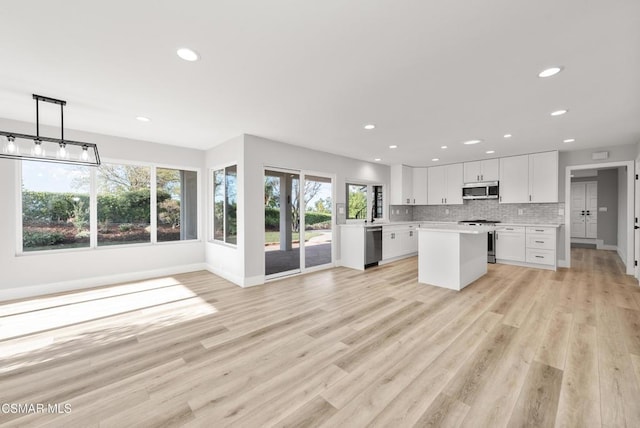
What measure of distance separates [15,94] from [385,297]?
200 inches

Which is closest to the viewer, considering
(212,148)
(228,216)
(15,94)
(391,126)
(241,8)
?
(241,8)

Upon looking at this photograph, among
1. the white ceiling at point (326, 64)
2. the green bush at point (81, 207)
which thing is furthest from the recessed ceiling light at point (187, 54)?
the green bush at point (81, 207)

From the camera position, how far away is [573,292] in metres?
3.93

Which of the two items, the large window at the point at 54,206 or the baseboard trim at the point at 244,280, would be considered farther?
the baseboard trim at the point at 244,280

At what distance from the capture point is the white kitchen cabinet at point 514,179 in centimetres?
579

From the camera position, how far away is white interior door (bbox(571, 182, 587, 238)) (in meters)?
8.13

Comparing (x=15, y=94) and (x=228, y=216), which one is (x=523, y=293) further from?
(x=15, y=94)

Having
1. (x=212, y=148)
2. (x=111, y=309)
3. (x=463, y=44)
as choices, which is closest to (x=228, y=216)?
(x=212, y=148)

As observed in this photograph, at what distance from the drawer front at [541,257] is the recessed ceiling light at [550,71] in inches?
175

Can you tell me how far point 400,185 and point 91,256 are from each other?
270 inches

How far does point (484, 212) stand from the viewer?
675 centimetres

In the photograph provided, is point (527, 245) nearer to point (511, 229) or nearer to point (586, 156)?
point (511, 229)

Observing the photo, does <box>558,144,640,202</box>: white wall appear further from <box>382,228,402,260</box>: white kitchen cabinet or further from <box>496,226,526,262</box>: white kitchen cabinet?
Result: <box>382,228,402,260</box>: white kitchen cabinet

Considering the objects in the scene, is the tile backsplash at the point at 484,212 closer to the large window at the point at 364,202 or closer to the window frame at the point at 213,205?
the large window at the point at 364,202
